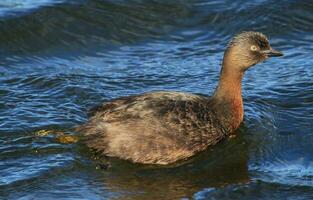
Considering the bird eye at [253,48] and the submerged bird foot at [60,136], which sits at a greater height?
the bird eye at [253,48]

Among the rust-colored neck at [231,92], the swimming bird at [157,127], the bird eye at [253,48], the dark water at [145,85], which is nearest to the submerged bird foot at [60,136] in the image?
the dark water at [145,85]

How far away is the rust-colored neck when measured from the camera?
9383 millimetres

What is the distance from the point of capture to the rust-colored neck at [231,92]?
9.38 metres

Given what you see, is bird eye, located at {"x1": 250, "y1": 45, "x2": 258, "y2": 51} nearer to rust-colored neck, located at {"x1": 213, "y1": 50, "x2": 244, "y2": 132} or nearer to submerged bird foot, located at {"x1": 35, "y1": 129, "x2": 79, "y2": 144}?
rust-colored neck, located at {"x1": 213, "y1": 50, "x2": 244, "y2": 132}

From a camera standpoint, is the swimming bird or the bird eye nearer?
the swimming bird

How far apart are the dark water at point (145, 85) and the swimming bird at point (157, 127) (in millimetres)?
148

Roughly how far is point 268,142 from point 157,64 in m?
2.96

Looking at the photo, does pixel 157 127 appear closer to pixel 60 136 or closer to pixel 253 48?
pixel 60 136

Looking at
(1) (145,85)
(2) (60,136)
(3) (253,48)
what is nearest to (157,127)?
(2) (60,136)

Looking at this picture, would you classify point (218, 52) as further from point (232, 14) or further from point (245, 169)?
point (245, 169)

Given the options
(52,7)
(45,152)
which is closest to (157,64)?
(52,7)

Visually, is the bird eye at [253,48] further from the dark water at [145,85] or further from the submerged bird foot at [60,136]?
the submerged bird foot at [60,136]

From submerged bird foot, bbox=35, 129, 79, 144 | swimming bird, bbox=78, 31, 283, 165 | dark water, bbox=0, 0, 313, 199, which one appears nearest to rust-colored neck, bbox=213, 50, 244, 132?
swimming bird, bbox=78, 31, 283, 165

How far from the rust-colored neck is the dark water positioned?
0.23m
